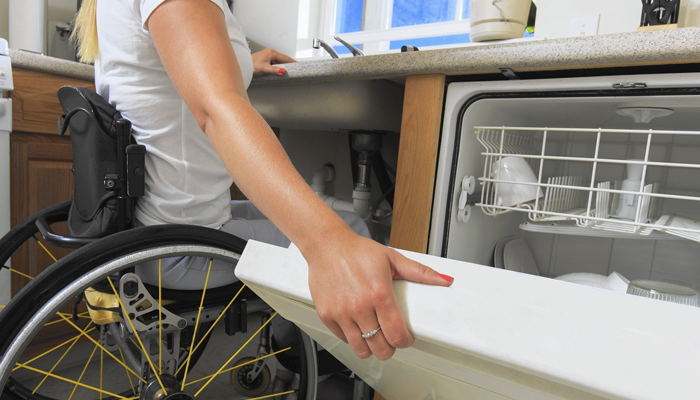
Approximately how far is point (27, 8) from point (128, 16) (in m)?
1.35

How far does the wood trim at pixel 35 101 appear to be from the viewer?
129 cm

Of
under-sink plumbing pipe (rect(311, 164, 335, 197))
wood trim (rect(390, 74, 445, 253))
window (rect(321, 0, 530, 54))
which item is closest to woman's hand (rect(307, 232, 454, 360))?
wood trim (rect(390, 74, 445, 253))

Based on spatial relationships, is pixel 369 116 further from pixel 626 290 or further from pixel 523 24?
pixel 626 290

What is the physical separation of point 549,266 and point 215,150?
1193mm

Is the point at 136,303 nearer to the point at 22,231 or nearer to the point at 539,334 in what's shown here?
the point at 22,231

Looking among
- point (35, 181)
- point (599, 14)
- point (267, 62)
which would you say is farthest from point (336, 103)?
point (35, 181)

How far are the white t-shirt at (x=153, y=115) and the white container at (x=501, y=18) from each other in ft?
2.25

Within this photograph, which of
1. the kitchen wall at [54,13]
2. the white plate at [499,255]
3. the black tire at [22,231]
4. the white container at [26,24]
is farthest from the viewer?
the kitchen wall at [54,13]

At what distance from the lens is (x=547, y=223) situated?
3.49ft

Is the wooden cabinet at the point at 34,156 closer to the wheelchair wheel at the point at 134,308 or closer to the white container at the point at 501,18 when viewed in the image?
the wheelchair wheel at the point at 134,308

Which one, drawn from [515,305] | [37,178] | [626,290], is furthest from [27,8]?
[626,290]

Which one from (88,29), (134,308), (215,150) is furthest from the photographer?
(88,29)

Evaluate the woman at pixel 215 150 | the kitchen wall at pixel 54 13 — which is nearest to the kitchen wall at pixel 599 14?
the woman at pixel 215 150

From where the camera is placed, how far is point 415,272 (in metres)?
0.44
